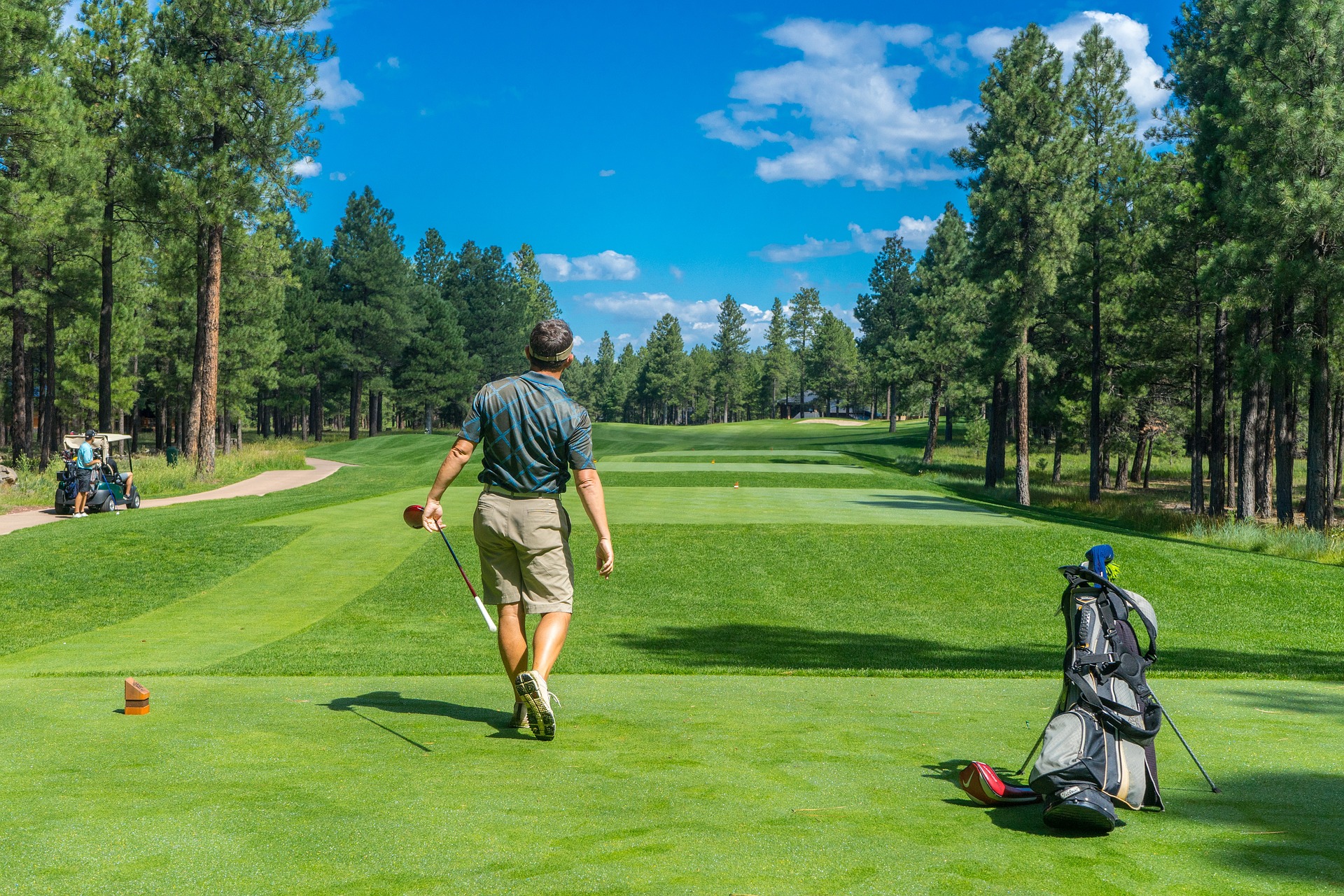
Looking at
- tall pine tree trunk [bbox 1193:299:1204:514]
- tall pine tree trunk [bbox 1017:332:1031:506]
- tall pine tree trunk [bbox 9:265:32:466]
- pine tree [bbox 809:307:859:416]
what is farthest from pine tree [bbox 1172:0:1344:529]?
pine tree [bbox 809:307:859:416]

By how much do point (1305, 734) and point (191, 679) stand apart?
8167 mm

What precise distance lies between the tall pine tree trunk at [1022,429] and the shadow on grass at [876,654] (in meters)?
25.9

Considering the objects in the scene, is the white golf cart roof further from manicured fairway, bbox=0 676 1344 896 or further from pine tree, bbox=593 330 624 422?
pine tree, bbox=593 330 624 422

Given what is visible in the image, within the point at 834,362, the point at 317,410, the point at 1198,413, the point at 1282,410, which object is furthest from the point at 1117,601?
the point at 834,362

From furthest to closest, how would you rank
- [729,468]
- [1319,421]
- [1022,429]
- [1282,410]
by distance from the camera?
[729,468] → [1022,429] → [1282,410] → [1319,421]

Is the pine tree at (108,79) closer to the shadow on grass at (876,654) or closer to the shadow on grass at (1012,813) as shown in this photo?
the shadow on grass at (876,654)

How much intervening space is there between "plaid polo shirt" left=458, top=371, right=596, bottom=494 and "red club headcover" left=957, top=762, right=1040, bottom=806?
265cm

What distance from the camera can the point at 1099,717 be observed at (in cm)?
438

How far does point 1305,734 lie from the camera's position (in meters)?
5.90

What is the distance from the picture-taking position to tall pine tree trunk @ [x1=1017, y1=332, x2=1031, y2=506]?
37438 mm

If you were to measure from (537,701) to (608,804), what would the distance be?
1202 mm

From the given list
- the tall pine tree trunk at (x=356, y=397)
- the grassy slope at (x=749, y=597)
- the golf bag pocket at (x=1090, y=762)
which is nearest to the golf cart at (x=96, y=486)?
the grassy slope at (x=749, y=597)

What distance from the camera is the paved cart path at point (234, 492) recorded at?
68.1 feet

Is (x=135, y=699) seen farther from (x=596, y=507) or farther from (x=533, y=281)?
(x=533, y=281)
